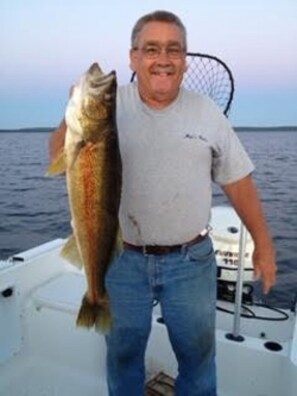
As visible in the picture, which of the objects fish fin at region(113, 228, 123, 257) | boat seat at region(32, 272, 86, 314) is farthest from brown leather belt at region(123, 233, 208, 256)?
boat seat at region(32, 272, 86, 314)

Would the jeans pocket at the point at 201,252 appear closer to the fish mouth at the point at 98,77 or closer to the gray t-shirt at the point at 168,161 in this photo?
the gray t-shirt at the point at 168,161

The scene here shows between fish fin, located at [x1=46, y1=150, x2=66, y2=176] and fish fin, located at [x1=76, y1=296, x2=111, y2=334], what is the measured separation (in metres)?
0.82

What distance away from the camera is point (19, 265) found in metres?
5.06

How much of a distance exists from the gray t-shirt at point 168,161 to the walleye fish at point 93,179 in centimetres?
32

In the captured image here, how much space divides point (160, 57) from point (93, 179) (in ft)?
2.70

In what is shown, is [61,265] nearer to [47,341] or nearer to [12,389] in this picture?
[47,341]

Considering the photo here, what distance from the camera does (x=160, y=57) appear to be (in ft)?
10.5

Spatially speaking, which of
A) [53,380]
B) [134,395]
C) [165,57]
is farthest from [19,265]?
[165,57]

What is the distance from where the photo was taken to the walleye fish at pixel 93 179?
2.81 m

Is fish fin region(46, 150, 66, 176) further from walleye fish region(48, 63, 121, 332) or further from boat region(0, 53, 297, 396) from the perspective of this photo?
boat region(0, 53, 297, 396)

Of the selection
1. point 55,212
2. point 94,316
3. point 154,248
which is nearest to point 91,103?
point 154,248

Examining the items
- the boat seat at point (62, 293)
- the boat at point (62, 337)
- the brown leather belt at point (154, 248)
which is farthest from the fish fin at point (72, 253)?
the boat seat at point (62, 293)

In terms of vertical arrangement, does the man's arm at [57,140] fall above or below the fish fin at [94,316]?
above

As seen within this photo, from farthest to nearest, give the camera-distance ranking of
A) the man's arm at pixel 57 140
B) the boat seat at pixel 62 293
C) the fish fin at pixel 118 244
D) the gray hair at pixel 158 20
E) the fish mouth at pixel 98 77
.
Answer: the boat seat at pixel 62 293 → the gray hair at pixel 158 20 → the fish fin at pixel 118 244 → the man's arm at pixel 57 140 → the fish mouth at pixel 98 77
